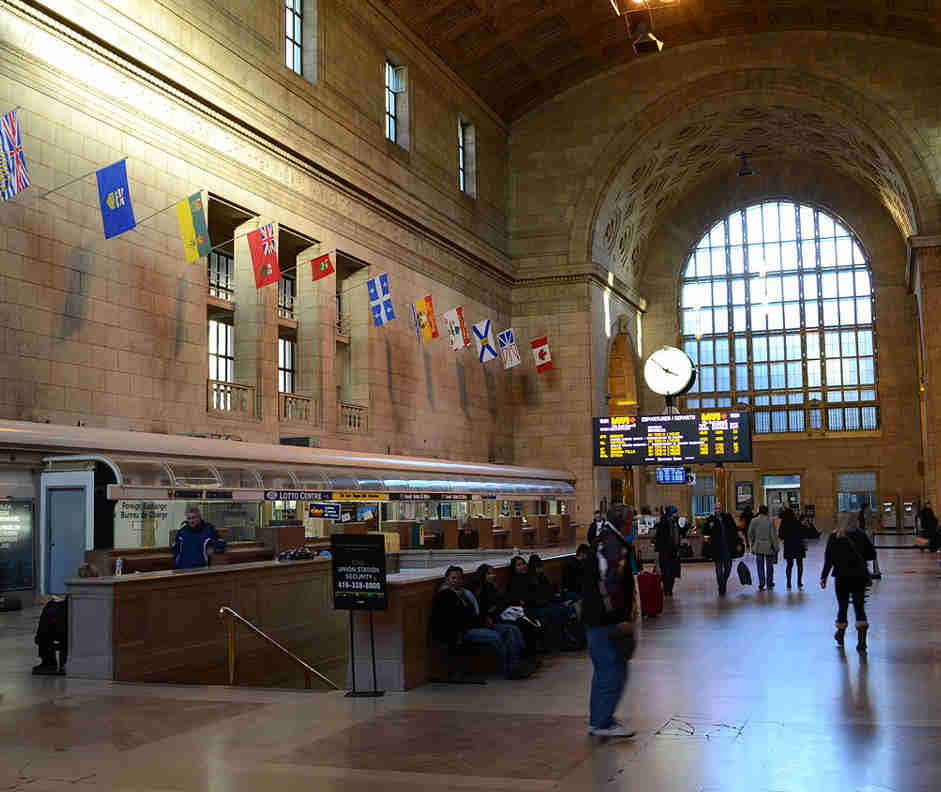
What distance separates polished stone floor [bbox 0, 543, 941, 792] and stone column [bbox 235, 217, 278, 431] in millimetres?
11811

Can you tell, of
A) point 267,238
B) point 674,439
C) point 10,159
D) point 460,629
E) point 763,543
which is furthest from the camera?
point 674,439

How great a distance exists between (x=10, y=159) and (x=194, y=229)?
13.1 ft

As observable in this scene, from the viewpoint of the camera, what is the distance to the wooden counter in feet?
33.8

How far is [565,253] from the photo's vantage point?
36.6 meters

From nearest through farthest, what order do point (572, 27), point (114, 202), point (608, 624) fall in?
1. point (608, 624)
2. point (114, 202)
3. point (572, 27)

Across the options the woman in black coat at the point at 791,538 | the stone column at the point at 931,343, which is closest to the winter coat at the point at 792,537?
the woman in black coat at the point at 791,538

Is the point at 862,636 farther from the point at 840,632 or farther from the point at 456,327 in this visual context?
the point at 456,327

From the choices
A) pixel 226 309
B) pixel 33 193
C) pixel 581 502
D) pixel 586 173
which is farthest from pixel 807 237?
pixel 33 193

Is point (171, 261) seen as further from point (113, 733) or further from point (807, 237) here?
point (807, 237)

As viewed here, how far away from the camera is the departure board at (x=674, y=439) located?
28.5 m

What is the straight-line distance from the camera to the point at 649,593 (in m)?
14.7

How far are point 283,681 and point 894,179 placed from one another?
30.1 metres

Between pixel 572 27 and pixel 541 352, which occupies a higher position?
pixel 572 27

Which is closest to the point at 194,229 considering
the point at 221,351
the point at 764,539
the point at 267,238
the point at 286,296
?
the point at 267,238
